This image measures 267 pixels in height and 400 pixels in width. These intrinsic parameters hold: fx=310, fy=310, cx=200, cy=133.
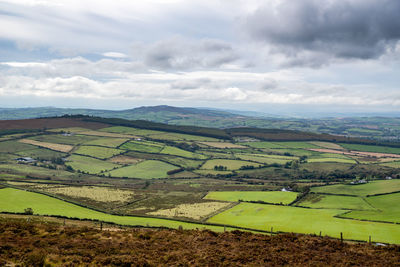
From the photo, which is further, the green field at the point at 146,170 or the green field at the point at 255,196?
the green field at the point at 146,170

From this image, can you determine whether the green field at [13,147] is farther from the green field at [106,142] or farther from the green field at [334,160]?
the green field at [334,160]

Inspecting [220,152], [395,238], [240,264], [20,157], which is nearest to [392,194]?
[395,238]

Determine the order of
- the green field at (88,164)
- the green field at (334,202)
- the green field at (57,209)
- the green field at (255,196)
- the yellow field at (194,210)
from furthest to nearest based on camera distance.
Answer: the green field at (88,164) → the green field at (255,196) → the green field at (334,202) → the yellow field at (194,210) → the green field at (57,209)

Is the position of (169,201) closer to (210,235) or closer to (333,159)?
(210,235)

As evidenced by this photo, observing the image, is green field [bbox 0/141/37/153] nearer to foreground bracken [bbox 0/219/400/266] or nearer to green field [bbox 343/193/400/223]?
foreground bracken [bbox 0/219/400/266]

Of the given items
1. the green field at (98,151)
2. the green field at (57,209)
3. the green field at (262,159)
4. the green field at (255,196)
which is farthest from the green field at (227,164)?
the green field at (57,209)

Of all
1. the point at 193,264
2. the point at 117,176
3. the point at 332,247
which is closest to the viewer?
the point at 193,264
